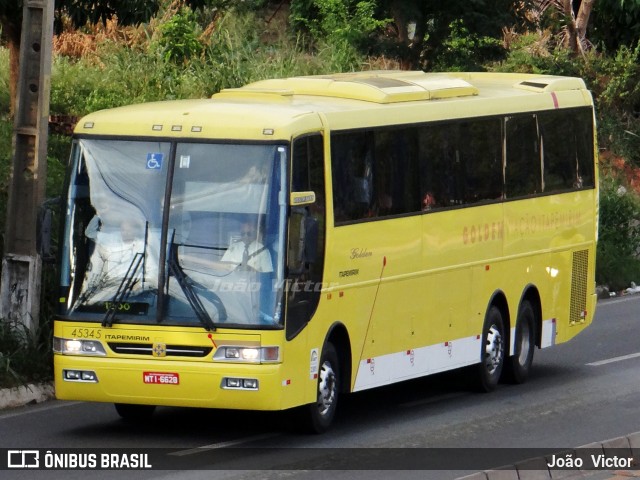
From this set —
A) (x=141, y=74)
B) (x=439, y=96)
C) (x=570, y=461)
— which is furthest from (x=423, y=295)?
(x=141, y=74)

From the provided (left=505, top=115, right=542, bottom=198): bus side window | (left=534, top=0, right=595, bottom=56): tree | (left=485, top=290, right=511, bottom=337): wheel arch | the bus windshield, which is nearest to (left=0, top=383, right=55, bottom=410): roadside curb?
the bus windshield

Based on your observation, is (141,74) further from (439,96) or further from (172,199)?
(172,199)

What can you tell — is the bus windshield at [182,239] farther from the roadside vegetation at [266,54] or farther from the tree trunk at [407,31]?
the tree trunk at [407,31]

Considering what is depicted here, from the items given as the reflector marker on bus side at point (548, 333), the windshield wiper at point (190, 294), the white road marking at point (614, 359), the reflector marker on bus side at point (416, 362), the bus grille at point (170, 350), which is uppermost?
the windshield wiper at point (190, 294)

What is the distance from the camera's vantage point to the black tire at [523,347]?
662 inches

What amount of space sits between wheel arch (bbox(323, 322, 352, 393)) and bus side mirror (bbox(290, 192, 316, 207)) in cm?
128

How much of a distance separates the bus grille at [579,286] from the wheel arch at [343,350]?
5266mm

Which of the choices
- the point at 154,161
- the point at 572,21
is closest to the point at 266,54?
the point at 572,21

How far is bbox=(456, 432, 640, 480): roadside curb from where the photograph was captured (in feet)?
32.2

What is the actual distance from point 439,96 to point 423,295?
2.08 metres

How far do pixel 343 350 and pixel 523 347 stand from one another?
4189 mm

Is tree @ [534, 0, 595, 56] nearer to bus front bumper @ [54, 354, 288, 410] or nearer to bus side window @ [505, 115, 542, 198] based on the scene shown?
bus side window @ [505, 115, 542, 198]

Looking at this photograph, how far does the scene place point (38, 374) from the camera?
15.0 metres

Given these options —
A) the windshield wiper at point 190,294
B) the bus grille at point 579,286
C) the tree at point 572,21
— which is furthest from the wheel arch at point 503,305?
the tree at point 572,21
